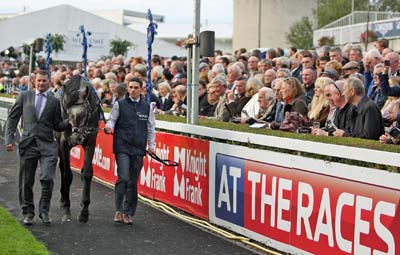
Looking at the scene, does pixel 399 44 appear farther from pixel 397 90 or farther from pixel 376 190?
pixel 376 190

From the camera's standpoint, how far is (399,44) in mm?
34625

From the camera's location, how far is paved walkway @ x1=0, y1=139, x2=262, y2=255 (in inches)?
331

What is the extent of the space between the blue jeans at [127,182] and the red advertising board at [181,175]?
0.80m

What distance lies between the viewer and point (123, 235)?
9164 mm

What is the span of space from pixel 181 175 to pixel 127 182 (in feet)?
3.61

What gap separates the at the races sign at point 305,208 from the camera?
6.65 meters

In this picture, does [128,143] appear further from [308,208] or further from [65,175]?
[308,208]

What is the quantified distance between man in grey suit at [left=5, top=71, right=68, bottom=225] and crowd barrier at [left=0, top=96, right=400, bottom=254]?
6.29 feet

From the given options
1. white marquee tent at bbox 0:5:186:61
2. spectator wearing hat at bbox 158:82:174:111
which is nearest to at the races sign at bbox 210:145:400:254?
spectator wearing hat at bbox 158:82:174:111

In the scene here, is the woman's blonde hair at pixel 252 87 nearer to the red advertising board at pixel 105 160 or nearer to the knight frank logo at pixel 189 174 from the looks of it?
the knight frank logo at pixel 189 174

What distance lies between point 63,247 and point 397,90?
4.59 metres

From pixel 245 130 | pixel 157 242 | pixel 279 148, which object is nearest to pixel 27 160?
pixel 157 242

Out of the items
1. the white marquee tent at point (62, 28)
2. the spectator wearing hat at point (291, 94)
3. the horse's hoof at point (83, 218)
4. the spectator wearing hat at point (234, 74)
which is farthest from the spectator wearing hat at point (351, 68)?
the white marquee tent at point (62, 28)

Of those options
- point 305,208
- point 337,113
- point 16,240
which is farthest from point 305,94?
point 16,240
